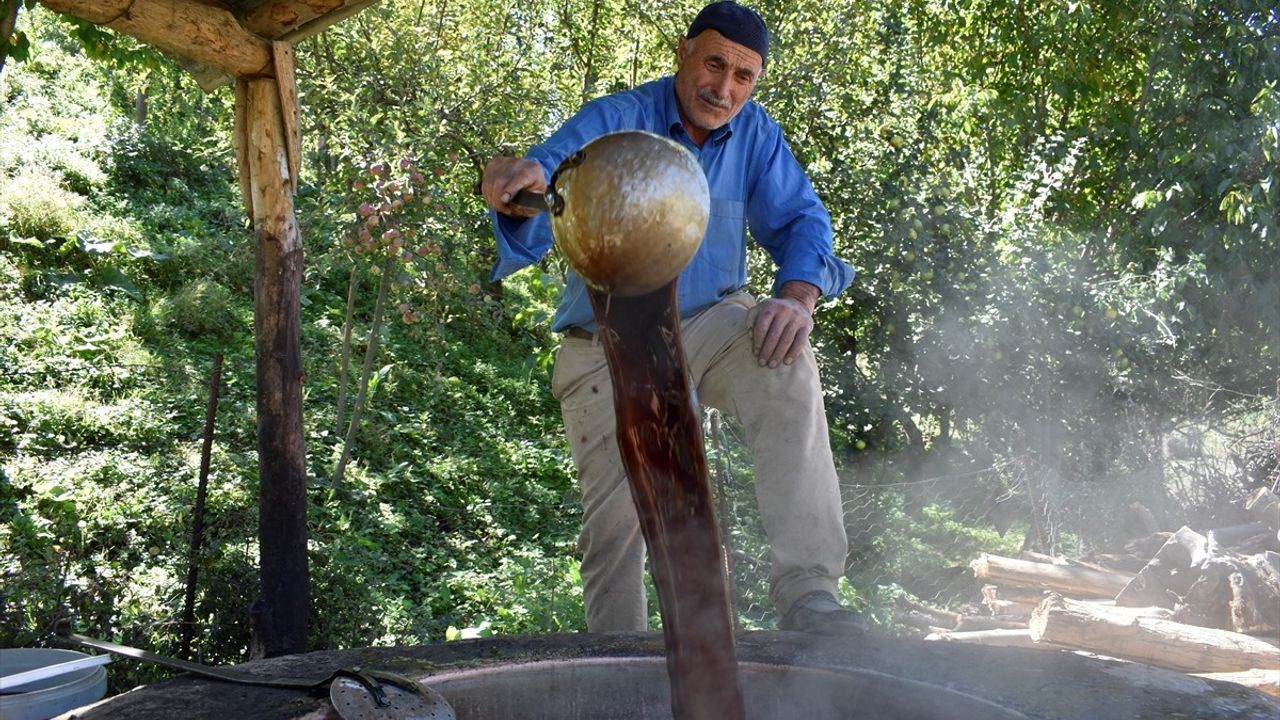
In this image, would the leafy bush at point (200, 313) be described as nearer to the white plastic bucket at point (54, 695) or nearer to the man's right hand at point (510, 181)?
the white plastic bucket at point (54, 695)

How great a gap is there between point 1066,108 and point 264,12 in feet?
23.6

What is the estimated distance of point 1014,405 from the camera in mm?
7453

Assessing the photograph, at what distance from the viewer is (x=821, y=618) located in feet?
7.66

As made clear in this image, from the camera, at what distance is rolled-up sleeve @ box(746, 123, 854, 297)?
271 cm

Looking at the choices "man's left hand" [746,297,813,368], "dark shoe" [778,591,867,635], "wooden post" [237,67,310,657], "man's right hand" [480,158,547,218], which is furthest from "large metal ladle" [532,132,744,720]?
"wooden post" [237,67,310,657]

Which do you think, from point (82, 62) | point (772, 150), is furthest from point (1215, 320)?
point (82, 62)

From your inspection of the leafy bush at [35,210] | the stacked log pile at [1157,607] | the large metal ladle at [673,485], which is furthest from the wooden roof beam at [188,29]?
the leafy bush at [35,210]

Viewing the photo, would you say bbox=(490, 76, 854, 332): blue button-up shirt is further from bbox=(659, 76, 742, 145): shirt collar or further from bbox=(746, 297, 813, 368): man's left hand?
bbox=(746, 297, 813, 368): man's left hand

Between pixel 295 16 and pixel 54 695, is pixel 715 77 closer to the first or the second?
pixel 295 16

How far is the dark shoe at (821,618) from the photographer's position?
2279 mm

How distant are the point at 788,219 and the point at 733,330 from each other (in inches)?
16.2

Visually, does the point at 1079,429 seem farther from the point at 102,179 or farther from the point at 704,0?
the point at 102,179

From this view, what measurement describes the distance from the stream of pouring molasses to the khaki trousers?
0.73 m

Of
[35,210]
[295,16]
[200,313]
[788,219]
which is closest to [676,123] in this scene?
[788,219]
